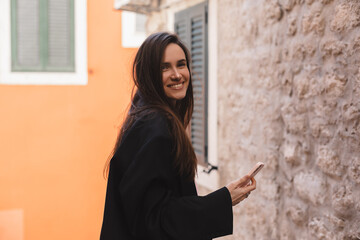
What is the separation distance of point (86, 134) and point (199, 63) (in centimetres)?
381

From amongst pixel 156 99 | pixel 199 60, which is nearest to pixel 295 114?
pixel 156 99

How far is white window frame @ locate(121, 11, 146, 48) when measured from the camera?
8148 millimetres

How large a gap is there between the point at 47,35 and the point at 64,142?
179cm

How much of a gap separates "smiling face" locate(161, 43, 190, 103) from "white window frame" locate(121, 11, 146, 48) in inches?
252

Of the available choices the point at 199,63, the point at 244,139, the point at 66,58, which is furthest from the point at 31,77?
the point at 244,139

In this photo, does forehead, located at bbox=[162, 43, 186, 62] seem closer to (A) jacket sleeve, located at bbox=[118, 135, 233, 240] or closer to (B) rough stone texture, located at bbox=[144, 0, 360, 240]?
(A) jacket sleeve, located at bbox=[118, 135, 233, 240]

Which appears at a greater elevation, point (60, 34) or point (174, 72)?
point (60, 34)

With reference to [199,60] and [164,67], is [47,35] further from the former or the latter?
[164,67]

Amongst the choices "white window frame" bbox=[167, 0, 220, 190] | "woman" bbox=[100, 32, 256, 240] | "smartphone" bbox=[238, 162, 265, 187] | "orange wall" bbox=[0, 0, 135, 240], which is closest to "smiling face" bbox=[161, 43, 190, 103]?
"woman" bbox=[100, 32, 256, 240]

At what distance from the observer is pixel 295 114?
2830 mm

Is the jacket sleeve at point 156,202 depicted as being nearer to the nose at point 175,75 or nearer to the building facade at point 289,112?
the nose at point 175,75

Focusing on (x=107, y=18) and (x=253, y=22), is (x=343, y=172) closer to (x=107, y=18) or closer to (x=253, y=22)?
(x=253, y=22)

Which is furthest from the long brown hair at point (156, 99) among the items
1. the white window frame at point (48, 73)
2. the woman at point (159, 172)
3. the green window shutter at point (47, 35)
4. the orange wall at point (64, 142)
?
the green window shutter at point (47, 35)

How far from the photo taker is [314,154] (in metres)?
2.66
